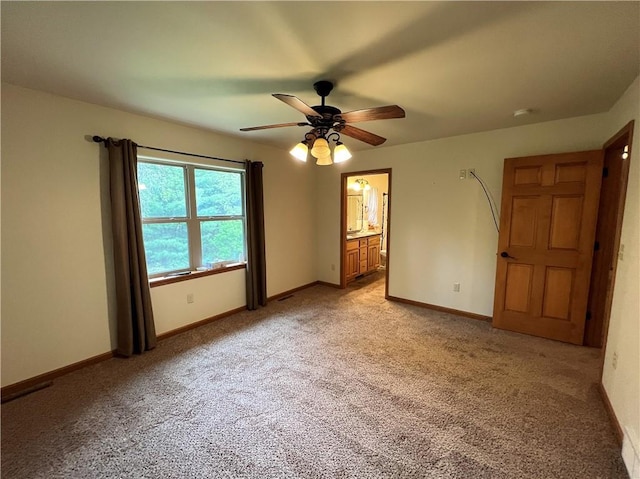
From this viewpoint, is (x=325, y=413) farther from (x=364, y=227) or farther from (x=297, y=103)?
(x=364, y=227)

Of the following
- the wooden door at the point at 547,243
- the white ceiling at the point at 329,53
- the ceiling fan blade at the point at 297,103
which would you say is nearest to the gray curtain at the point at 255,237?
the white ceiling at the point at 329,53

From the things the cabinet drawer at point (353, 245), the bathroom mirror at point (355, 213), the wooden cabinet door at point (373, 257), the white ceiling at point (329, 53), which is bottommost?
the wooden cabinet door at point (373, 257)

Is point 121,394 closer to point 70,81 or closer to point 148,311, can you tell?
point 148,311

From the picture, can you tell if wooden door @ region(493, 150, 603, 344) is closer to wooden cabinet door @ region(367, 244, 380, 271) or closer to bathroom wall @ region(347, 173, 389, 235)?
wooden cabinet door @ region(367, 244, 380, 271)

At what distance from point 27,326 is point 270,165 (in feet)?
10.2

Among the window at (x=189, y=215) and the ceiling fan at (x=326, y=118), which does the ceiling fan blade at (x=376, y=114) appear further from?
the window at (x=189, y=215)

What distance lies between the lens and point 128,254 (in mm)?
2680

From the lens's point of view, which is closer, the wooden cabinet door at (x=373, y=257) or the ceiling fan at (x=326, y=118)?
the ceiling fan at (x=326, y=118)

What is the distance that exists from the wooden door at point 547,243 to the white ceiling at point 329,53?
642 mm

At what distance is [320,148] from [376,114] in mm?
496

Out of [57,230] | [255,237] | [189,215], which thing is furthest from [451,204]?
[57,230]

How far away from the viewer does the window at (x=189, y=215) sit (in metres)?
3.03

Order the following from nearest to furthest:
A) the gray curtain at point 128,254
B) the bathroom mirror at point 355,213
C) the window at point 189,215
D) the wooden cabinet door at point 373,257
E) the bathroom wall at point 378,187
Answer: the gray curtain at point 128,254
the window at point 189,215
the wooden cabinet door at point 373,257
the bathroom mirror at point 355,213
the bathroom wall at point 378,187

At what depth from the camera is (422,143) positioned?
3.82m
